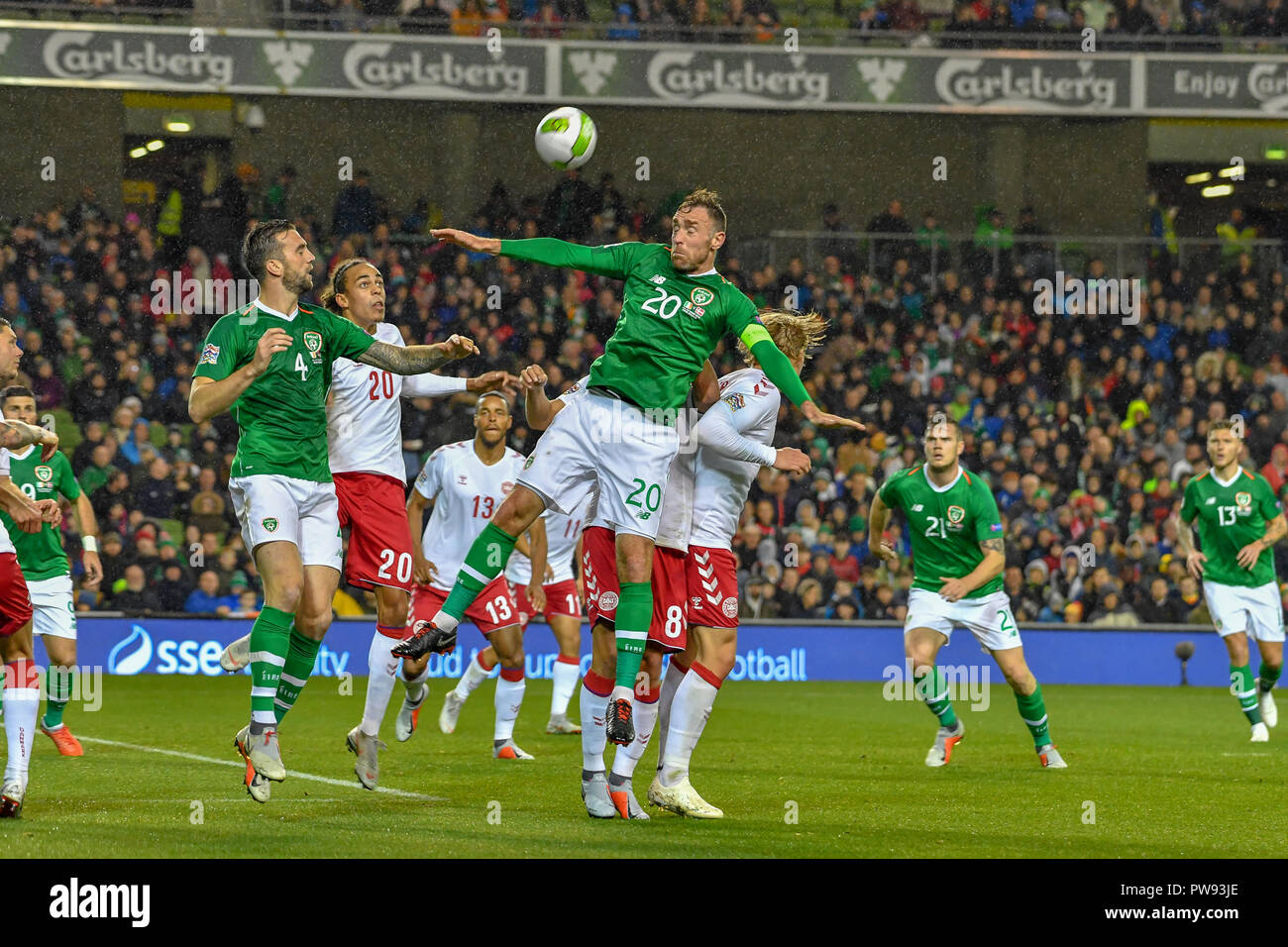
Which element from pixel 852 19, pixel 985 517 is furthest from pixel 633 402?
pixel 852 19

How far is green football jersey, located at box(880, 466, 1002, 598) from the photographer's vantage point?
10.8 m

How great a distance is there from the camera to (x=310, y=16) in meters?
22.5

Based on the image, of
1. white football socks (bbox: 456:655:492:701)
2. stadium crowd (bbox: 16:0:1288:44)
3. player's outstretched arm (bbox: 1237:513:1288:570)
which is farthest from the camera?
stadium crowd (bbox: 16:0:1288:44)

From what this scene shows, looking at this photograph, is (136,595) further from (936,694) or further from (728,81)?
(936,694)

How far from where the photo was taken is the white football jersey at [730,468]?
771 centimetres

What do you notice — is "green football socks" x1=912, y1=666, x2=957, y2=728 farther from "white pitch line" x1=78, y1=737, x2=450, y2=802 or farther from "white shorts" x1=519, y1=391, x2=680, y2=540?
"white shorts" x1=519, y1=391, x2=680, y2=540

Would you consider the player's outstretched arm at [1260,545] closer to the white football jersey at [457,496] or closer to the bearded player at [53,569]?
the white football jersey at [457,496]

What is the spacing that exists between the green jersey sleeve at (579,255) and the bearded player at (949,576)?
11.8 feet

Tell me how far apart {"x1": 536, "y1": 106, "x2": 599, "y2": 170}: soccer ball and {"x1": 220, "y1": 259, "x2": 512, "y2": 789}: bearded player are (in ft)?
3.53

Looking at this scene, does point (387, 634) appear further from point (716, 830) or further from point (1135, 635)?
point (1135, 635)

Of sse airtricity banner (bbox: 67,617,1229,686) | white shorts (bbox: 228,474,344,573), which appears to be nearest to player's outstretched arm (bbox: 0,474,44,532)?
white shorts (bbox: 228,474,344,573)

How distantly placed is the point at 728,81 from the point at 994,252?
15.2ft

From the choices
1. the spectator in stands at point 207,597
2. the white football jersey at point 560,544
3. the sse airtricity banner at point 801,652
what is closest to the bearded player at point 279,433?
the white football jersey at point 560,544

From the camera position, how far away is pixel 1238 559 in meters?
13.2
